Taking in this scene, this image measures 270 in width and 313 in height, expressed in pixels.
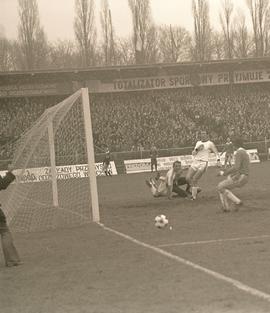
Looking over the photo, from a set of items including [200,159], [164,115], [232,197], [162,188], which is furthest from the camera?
[164,115]

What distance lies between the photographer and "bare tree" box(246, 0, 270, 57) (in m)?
61.4

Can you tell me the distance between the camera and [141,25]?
59125 mm

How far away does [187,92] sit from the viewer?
167 ft

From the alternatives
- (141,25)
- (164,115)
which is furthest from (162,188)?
(141,25)

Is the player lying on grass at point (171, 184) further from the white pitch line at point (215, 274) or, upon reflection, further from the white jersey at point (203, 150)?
the white pitch line at point (215, 274)

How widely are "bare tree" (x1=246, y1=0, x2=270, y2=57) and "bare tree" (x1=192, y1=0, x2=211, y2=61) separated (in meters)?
4.46

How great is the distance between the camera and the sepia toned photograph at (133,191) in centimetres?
728

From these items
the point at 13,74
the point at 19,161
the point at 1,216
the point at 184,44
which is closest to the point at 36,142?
the point at 19,161

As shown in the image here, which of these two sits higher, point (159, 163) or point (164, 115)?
point (164, 115)

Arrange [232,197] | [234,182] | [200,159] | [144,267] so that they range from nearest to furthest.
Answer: [144,267], [232,197], [234,182], [200,159]

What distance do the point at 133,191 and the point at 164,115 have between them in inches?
951

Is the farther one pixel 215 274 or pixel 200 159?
pixel 200 159

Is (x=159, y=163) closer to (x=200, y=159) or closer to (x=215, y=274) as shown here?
(x=200, y=159)

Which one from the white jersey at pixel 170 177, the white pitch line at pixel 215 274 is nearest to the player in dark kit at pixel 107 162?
the white jersey at pixel 170 177
